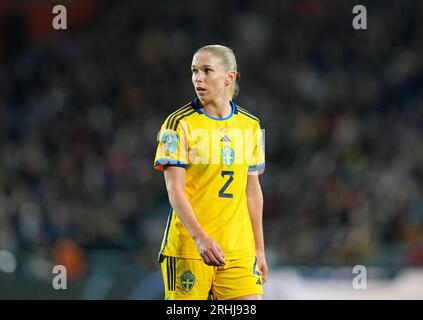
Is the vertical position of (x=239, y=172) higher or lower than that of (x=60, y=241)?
higher

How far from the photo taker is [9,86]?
12828mm

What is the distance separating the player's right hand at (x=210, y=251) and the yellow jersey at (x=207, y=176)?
207 mm

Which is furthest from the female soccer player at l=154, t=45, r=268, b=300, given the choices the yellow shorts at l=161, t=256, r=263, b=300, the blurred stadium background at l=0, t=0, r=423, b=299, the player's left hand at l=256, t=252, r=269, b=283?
the blurred stadium background at l=0, t=0, r=423, b=299

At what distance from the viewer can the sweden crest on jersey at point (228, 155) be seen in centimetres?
450

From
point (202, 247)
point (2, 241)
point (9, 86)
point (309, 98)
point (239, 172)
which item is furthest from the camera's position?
point (9, 86)

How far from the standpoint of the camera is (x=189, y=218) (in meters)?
4.29

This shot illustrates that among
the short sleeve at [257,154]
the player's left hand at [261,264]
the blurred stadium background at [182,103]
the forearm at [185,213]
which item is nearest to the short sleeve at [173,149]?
the forearm at [185,213]

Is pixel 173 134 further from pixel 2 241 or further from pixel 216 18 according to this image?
pixel 216 18

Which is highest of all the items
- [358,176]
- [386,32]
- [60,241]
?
[386,32]

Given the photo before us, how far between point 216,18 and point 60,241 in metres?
5.40

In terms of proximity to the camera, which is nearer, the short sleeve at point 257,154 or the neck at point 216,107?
the neck at point 216,107

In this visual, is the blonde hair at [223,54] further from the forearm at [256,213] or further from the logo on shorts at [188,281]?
the logo on shorts at [188,281]
